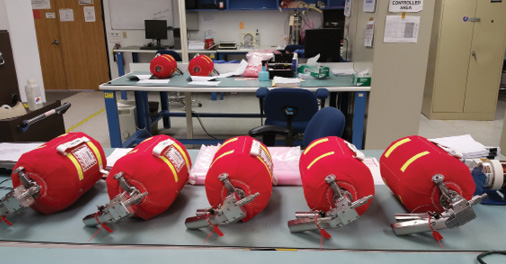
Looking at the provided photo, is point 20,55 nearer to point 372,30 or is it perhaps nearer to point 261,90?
point 261,90

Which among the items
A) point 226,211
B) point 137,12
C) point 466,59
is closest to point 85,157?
point 226,211

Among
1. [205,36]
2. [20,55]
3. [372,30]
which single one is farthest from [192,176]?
[205,36]

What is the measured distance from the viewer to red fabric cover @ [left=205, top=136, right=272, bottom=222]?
3.60ft

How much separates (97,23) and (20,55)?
3.46 meters

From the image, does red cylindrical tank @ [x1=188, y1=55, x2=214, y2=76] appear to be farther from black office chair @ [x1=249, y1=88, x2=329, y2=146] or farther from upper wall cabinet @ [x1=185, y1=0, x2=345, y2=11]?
upper wall cabinet @ [x1=185, y1=0, x2=345, y2=11]

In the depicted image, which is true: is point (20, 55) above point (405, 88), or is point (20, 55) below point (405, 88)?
above

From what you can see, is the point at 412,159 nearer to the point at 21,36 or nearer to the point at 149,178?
the point at 149,178

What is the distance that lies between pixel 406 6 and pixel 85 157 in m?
2.65

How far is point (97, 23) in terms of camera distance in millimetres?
6664

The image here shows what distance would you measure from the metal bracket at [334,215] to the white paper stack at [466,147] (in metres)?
0.52

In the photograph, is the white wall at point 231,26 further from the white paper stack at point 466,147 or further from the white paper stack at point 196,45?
the white paper stack at point 466,147

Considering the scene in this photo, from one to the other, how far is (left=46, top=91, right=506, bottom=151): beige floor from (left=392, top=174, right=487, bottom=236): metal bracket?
3.41 m

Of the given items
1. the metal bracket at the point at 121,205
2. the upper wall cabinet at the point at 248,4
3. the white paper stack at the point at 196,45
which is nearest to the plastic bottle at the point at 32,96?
the metal bracket at the point at 121,205

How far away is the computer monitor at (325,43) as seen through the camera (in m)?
3.88
